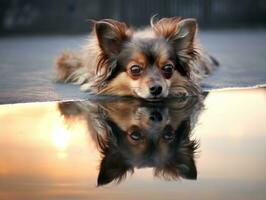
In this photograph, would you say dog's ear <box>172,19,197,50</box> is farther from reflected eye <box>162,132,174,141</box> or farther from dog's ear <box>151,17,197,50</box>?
reflected eye <box>162,132,174,141</box>

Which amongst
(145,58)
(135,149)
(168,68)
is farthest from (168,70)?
(135,149)

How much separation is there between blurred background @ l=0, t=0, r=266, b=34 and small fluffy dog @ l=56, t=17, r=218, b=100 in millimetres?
4547

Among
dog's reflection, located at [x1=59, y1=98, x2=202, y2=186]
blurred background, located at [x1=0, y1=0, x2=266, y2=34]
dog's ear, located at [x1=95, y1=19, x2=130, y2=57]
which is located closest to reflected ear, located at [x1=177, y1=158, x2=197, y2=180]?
dog's reflection, located at [x1=59, y1=98, x2=202, y2=186]

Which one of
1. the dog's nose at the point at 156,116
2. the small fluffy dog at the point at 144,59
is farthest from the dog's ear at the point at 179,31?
the dog's nose at the point at 156,116

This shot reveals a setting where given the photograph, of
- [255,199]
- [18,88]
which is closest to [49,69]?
[18,88]

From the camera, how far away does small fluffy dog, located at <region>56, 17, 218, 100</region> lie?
5422mm

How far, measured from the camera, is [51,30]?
34.2 ft

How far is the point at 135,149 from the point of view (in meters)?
3.93

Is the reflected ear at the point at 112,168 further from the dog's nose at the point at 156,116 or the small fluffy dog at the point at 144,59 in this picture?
the small fluffy dog at the point at 144,59

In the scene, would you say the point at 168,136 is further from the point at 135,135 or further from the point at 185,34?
the point at 185,34

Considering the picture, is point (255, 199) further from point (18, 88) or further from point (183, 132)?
point (18, 88)

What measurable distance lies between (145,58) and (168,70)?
0.19m

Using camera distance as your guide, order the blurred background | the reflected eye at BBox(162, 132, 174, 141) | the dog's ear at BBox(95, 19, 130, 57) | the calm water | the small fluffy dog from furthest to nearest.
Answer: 1. the blurred background
2. the dog's ear at BBox(95, 19, 130, 57)
3. the small fluffy dog
4. the reflected eye at BBox(162, 132, 174, 141)
5. the calm water

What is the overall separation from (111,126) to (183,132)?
0.46 meters
